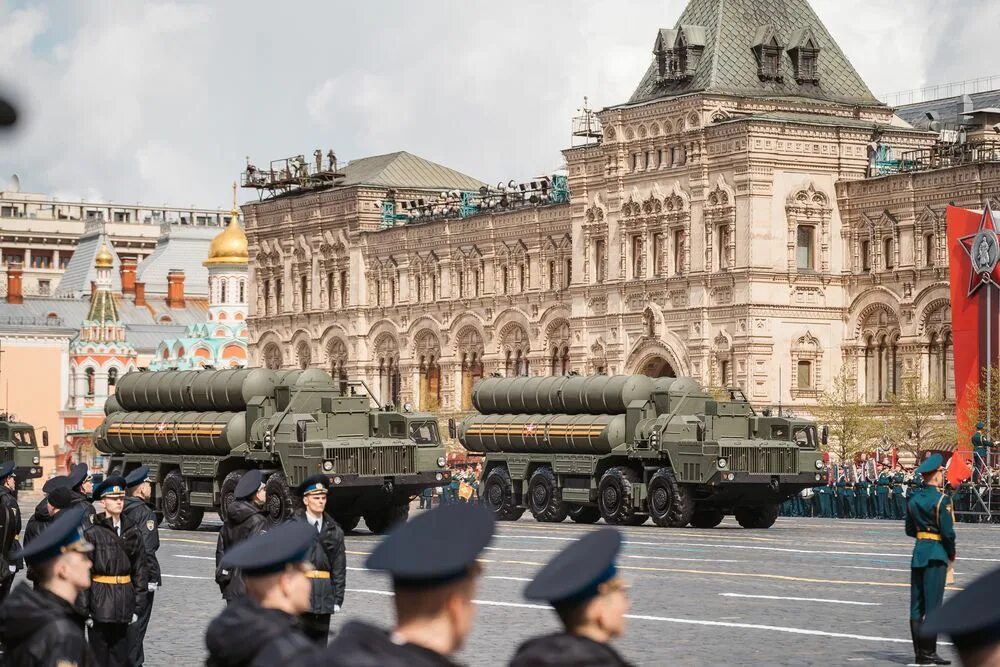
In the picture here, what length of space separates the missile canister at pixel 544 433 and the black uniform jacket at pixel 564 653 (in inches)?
1298

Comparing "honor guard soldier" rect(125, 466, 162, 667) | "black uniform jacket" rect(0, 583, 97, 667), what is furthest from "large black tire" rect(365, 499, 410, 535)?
"black uniform jacket" rect(0, 583, 97, 667)

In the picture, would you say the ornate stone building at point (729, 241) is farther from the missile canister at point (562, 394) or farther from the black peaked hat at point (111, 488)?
the black peaked hat at point (111, 488)

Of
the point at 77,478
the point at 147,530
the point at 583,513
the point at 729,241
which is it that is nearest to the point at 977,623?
the point at 147,530

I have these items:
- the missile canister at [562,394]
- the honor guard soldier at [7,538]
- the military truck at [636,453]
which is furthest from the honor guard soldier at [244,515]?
the missile canister at [562,394]

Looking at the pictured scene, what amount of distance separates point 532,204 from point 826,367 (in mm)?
15697

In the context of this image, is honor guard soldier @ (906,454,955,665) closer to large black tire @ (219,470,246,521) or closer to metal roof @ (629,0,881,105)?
large black tire @ (219,470,246,521)

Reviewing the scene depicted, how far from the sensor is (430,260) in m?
79.4

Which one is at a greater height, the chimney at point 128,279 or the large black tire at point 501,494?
the chimney at point 128,279

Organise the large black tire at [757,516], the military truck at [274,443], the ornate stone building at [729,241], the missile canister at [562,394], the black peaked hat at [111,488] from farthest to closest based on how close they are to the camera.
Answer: the ornate stone building at [729,241] < the missile canister at [562,394] < the large black tire at [757,516] < the military truck at [274,443] < the black peaked hat at [111,488]

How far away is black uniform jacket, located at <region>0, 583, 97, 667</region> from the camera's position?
7.81 m

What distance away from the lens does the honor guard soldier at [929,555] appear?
51.0 feet

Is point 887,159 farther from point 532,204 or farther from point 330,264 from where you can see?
point 330,264

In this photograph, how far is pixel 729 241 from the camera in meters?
64.3

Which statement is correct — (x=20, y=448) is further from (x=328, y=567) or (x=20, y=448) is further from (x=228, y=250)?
(x=228, y=250)
